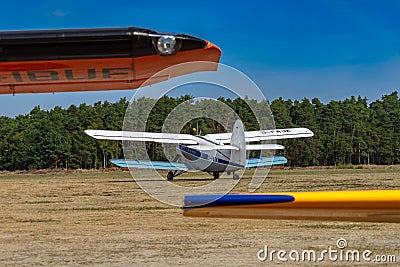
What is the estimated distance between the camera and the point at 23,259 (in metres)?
7.46

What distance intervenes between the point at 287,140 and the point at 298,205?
7541cm

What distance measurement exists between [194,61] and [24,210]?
14.3m

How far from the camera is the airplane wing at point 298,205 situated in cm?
445

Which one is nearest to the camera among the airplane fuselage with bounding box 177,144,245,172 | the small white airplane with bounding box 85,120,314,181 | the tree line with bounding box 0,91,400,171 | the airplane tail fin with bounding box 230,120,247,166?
the small white airplane with bounding box 85,120,314,181

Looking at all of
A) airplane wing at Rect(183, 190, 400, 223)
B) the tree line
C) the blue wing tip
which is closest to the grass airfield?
airplane wing at Rect(183, 190, 400, 223)

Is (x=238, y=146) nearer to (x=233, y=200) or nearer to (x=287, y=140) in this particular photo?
(x=233, y=200)

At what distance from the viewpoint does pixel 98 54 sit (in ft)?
5.70

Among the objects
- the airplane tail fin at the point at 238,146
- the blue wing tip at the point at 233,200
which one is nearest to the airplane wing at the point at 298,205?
the blue wing tip at the point at 233,200

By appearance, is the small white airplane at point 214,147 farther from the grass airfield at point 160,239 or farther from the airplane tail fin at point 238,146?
the grass airfield at point 160,239

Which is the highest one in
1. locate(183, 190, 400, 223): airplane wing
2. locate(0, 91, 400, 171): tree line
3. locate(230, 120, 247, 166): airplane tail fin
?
locate(0, 91, 400, 171): tree line

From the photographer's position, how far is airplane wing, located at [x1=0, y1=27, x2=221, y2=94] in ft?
5.39

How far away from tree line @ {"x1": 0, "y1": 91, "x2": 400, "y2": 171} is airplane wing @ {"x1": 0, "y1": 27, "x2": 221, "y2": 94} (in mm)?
43496

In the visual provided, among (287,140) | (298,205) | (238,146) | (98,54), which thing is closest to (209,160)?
(238,146)

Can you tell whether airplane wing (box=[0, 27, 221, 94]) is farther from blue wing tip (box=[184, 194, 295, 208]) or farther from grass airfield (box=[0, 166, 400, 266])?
grass airfield (box=[0, 166, 400, 266])
